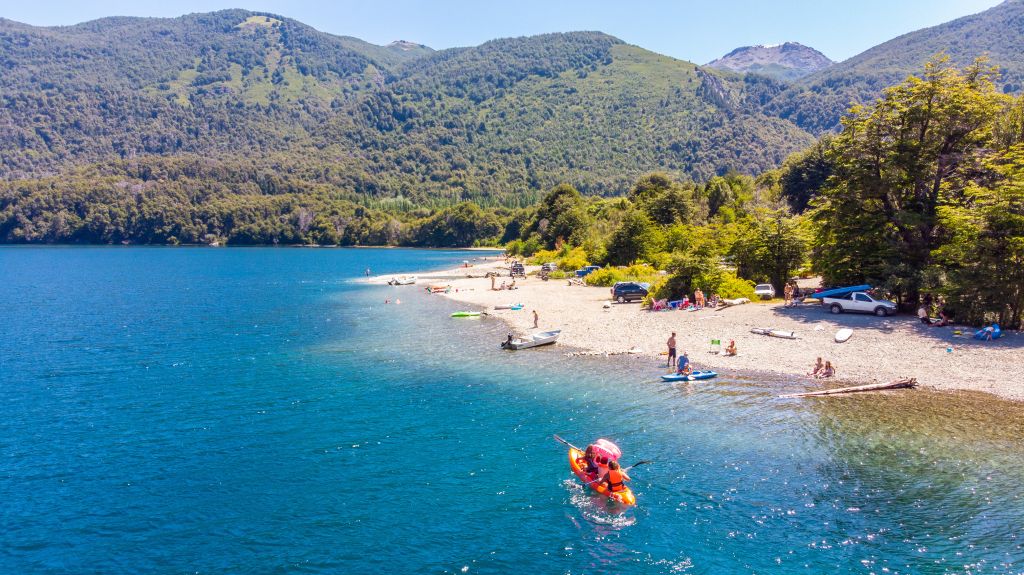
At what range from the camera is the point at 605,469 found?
19.2 metres

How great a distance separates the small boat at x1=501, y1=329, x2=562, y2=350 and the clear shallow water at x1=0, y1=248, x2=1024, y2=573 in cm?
162

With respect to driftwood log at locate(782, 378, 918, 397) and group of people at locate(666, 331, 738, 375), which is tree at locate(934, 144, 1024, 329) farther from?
group of people at locate(666, 331, 738, 375)

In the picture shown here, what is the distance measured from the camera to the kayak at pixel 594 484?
733 inches

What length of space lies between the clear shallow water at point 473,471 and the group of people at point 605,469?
0.74 m

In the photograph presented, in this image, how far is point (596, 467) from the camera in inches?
768

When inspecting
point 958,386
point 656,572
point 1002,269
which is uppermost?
point 1002,269

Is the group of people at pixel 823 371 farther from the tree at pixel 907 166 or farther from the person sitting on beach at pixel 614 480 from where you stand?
the person sitting on beach at pixel 614 480

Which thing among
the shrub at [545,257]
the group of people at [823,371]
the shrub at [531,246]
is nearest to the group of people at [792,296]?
the group of people at [823,371]

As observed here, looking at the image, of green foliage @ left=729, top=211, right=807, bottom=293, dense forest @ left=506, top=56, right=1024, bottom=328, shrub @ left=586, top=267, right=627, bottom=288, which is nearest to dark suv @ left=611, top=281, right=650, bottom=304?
dense forest @ left=506, top=56, right=1024, bottom=328

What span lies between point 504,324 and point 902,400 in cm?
3128

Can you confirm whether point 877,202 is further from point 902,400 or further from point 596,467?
point 596,467

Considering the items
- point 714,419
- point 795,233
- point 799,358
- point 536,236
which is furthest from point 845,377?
point 536,236

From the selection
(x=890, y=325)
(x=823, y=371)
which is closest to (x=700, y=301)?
(x=890, y=325)

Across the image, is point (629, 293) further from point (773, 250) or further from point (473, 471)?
point (473, 471)
